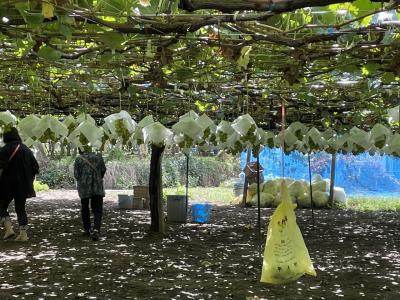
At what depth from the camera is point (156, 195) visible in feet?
28.2

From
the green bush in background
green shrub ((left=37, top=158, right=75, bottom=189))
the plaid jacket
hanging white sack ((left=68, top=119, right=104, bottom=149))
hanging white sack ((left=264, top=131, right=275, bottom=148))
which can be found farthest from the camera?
the green bush in background

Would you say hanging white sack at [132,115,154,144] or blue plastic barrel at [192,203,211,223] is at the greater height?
hanging white sack at [132,115,154,144]

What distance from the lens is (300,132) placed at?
6922 millimetres

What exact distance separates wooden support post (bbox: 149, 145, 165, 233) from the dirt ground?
0.24m

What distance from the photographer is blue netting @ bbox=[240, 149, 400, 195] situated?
1554cm

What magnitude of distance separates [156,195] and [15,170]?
231cm

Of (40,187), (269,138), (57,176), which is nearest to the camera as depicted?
(269,138)

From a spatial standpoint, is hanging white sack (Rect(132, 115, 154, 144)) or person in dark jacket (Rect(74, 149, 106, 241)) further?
person in dark jacket (Rect(74, 149, 106, 241))

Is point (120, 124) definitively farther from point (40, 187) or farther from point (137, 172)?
point (137, 172)

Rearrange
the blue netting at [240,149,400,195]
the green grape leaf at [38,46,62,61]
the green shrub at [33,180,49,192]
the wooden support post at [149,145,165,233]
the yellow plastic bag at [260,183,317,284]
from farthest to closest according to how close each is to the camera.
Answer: the green shrub at [33,180,49,192] → the blue netting at [240,149,400,195] → the wooden support post at [149,145,165,233] → the green grape leaf at [38,46,62,61] → the yellow plastic bag at [260,183,317,284]

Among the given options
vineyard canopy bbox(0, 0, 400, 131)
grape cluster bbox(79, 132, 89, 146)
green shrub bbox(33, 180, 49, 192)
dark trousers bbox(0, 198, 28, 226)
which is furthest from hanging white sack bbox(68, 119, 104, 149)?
green shrub bbox(33, 180, 49, 192)

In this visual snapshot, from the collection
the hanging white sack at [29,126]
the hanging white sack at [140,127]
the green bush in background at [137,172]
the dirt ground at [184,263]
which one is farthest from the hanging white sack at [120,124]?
the green bush in background at [137,172]

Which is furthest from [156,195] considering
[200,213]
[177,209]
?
[200,213]

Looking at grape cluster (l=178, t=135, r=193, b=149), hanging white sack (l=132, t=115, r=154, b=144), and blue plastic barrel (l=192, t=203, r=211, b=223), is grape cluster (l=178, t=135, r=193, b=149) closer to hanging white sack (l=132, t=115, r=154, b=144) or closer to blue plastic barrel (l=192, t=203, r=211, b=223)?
hanging white sack (l=132, t=115, r=154, b=144)
